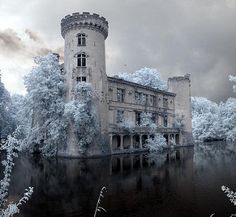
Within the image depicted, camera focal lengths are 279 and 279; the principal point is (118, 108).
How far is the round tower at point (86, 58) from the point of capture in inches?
1625

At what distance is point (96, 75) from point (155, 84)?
42216mm

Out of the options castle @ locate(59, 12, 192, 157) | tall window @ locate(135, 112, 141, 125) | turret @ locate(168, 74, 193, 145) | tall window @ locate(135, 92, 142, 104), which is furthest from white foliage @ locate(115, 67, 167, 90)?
tall window @ locate(135, 112, 141, 125)

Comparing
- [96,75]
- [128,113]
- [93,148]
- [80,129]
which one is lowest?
[93,148]

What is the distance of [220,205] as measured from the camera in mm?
15000

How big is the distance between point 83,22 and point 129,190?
2976 centimetres

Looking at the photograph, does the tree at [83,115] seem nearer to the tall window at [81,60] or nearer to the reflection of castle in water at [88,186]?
the tall window at [81,60]

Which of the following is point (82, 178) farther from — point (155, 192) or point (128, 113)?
point (128, 113)

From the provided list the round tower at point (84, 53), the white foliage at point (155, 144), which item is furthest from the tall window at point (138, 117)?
the round tower at point (84, 53)

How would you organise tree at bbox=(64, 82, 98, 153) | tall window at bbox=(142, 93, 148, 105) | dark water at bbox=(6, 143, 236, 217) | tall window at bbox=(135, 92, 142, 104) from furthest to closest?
tall window at bbox=(142, 93, 148, 105)
tall window at bbox=(135, 92, 142, 104)
tree at bbox=(64, 82, 98, 153)
dark water at bbox=(6, 143, 236, 217)

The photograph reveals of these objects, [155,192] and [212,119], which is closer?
[155,192]

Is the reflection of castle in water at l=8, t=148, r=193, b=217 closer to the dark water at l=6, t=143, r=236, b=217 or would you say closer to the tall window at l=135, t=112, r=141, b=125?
the dark water at l=6, t=143, r=236, b=217

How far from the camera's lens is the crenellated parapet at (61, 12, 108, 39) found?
41.7 metres

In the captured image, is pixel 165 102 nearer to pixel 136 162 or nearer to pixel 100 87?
pixel 100 87

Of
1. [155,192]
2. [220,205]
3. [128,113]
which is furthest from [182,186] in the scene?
[128,113]
